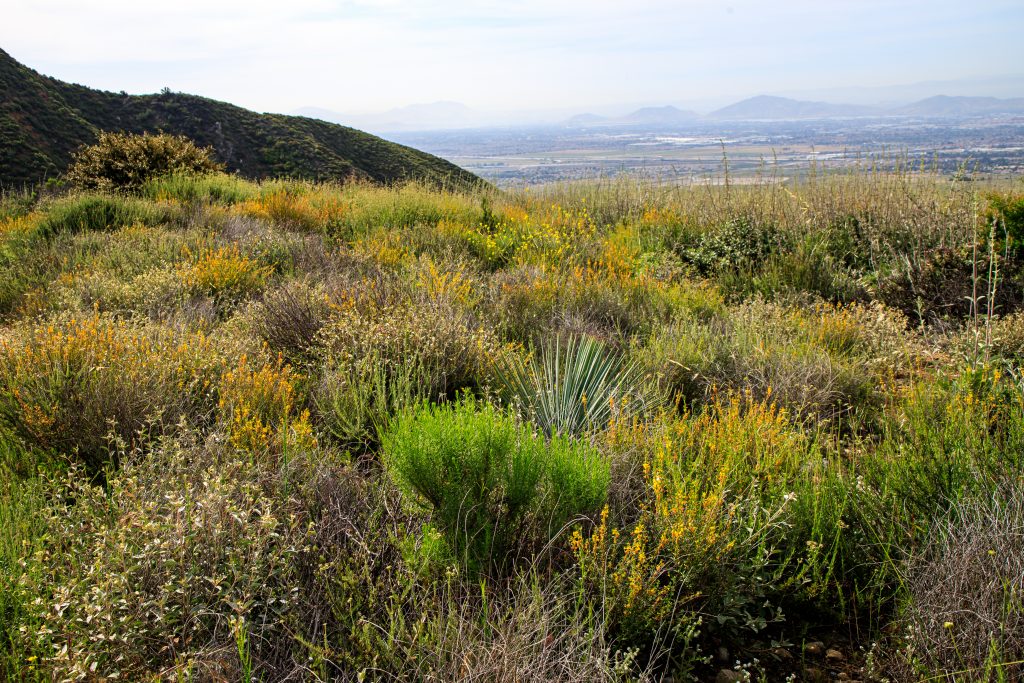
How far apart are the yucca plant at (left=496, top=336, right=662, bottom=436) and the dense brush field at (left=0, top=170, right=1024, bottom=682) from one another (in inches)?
1.2

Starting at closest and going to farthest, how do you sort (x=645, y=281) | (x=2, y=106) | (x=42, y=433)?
(x=42, y=433)
(x=645, y=281)
(x=2, y=106)

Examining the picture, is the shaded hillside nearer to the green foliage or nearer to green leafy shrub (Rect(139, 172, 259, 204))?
green leafy shrub (Rect(139, 172, 259, 204))

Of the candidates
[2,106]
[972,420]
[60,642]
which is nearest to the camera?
[60,642]

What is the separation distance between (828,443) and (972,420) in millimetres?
649

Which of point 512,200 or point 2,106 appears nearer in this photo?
point 512,200

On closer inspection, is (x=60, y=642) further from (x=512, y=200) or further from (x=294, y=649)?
(x=512, y=200)

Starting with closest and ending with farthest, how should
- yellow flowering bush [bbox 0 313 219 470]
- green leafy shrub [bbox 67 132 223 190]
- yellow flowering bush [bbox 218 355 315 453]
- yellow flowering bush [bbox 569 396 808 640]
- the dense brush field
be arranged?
the dense brush field
yellow flowering bush [bbox 569 396 808 640]
yellow flowering bush [bbox 218 355 315 453]
yellow flowering bush [bbox 0 313 219 470]
green leafy shrub [bbox 67 132 223 190]

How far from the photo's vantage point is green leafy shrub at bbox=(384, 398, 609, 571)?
2498 mm

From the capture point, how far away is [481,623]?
2174 mm

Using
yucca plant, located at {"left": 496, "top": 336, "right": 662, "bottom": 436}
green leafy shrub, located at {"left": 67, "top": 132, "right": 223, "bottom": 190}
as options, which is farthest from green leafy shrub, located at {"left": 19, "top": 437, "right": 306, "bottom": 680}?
green leafy shrub, located at {"left": 67, "top": 132, "right": 223, "bottom": 190}

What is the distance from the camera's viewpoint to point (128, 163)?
13.3 meters

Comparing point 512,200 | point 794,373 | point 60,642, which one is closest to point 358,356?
point 60,642

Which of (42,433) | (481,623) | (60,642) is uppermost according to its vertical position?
(42,433)

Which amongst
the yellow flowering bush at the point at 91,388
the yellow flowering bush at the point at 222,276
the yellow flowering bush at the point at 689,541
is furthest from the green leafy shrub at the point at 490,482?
the yellow flowering bush at the point at 222,276
